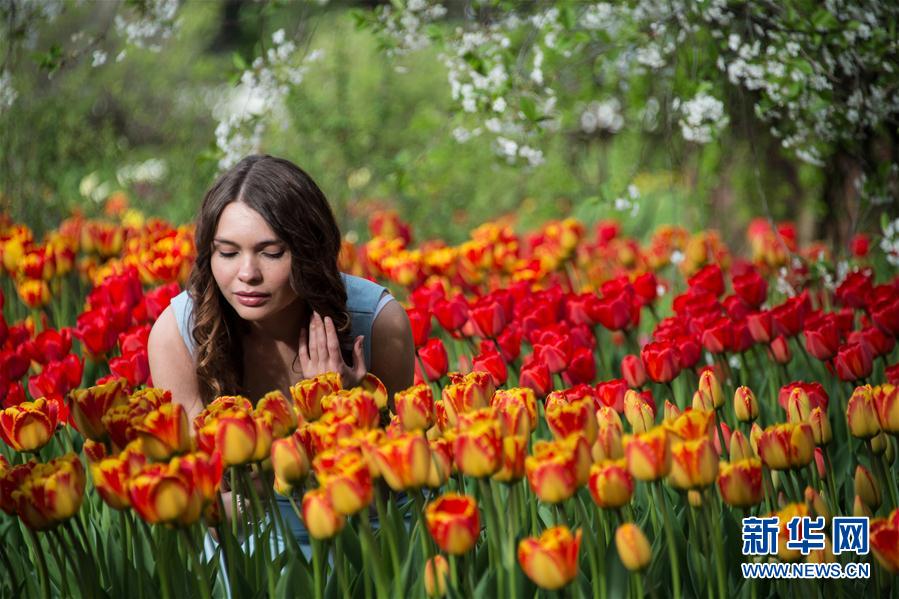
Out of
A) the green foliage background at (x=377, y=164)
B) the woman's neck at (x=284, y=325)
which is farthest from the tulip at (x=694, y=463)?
the green foliage background at (x=377, y=164)

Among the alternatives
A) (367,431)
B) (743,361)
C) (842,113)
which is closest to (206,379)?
(367,431)

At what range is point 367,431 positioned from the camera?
1.61m

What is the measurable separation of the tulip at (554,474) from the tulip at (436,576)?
205 millimetres

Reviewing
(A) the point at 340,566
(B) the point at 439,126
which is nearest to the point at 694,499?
(A) the point at 340,566

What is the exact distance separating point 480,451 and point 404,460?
0.36 ft

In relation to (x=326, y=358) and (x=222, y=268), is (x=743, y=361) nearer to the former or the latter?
(x=326, y=358)

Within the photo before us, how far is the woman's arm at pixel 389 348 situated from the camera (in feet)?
8.67

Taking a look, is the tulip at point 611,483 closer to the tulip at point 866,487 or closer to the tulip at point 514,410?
the tulip at point 514,410

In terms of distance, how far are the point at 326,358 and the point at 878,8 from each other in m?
2.05

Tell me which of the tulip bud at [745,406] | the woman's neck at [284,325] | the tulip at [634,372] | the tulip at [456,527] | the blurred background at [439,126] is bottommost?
the tulip at [456,527]

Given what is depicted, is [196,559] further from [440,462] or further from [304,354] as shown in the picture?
[304,354]

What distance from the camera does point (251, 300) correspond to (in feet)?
7.88

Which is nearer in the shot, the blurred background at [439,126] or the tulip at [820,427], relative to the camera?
the tulip at [820,427]

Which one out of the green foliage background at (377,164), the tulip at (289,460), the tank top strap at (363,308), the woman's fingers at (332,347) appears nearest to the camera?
the tulip at (289,460)
